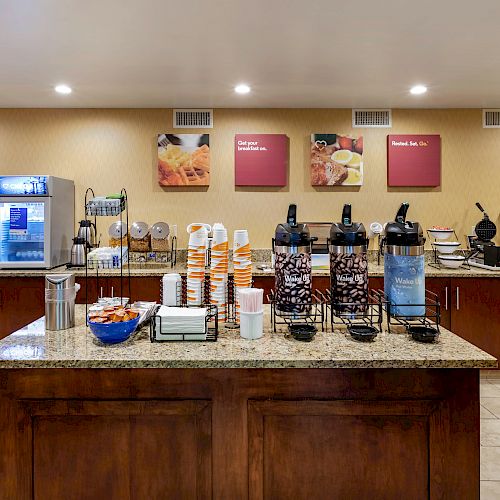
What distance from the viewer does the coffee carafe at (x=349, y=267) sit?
1768 mm

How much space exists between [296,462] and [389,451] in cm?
33

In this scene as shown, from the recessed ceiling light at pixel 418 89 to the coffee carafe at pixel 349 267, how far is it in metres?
2.58

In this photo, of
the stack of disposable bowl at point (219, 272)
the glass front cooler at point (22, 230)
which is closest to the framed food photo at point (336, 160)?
the glass front cooler at point (22, 230)

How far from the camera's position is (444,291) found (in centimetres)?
379

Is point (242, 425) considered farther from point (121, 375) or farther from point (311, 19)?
point (311, 19)

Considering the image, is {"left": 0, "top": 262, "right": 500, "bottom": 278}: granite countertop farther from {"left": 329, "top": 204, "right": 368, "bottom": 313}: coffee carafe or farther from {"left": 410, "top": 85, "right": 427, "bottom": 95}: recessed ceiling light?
{"left": 329, "top": 204, "right": 368, "bottom": 313}: coffee carafe

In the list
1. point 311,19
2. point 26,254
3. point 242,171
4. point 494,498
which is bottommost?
point 494,498

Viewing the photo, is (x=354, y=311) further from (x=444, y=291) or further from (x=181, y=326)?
(x=444, y=291)

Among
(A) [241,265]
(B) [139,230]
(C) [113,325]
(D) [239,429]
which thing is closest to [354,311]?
(A) [241,265]

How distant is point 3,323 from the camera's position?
3.84 m

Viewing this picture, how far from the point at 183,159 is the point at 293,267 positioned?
299cm

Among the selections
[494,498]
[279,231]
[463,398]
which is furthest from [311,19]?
[494,498]

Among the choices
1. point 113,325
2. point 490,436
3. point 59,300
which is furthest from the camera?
point 490,436

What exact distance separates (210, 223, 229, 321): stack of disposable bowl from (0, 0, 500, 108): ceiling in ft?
4.33
